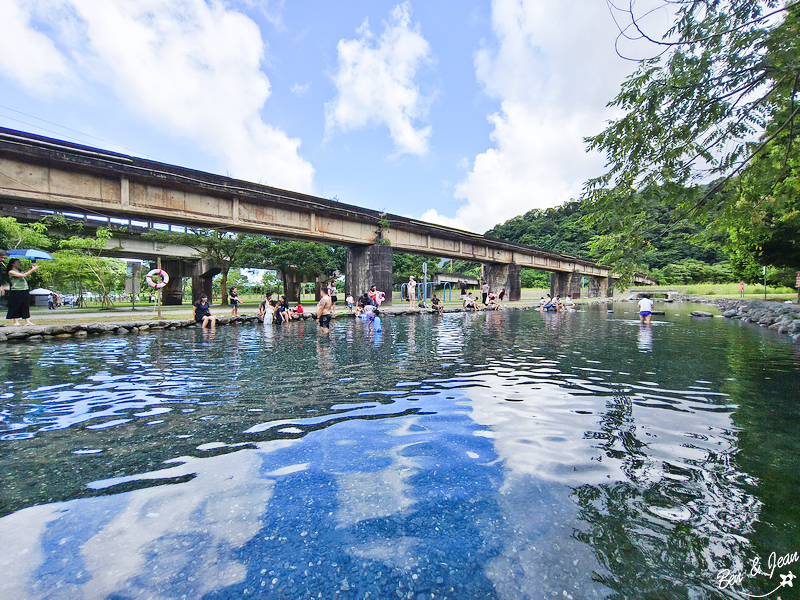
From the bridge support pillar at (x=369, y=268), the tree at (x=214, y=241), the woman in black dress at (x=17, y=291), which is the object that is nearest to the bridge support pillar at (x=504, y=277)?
the bridge support pillar at (x=369, y=268)

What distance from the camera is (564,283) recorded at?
4991cm

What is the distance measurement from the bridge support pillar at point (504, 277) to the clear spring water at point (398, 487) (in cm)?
3230

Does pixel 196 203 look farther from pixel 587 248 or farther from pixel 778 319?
pixel 587 248

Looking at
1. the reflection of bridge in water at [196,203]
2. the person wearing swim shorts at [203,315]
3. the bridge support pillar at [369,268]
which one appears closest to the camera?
the reflection of bridge in water at [196,203]

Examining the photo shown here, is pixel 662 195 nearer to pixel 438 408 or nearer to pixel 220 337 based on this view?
pixel 438 408

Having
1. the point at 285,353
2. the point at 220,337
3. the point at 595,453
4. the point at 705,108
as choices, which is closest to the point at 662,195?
the point at 705,108

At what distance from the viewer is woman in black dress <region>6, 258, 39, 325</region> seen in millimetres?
10562

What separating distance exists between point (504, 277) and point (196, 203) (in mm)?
29242

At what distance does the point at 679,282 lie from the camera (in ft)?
234

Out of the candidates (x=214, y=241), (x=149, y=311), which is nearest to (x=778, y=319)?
(x=149, y=311)

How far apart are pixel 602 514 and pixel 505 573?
886 mm

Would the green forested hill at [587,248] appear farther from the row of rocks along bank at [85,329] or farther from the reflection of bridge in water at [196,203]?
the row of rocks along bank at [85,329]

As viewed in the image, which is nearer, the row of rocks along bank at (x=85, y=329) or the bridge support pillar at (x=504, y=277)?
the row of rocks along bank at (x=85, y=329)

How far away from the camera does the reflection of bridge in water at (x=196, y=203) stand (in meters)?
12.7
